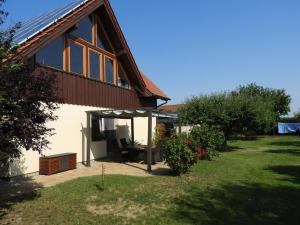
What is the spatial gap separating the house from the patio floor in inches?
23.7

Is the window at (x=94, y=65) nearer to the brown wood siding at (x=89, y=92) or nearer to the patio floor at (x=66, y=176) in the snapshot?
the brown wood siding at (x=89, y=92)

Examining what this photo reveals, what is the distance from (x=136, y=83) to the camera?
19453 millimetres

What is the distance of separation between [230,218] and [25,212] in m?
4.34

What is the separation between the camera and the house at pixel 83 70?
1191 cm

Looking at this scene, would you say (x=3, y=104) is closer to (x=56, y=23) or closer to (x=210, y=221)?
(x=210, y=221)

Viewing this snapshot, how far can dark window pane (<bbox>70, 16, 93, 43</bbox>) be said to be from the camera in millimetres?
14635

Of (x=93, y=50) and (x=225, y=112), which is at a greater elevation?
(x=93, y=50)

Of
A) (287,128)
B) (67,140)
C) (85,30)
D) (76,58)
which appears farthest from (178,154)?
(287,128)

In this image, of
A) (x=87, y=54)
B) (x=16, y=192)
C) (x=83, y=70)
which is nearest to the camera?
(x=16, y=192)

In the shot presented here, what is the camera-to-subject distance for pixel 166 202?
8.14 meters

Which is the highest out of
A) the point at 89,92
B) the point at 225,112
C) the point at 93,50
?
the point at 93,50

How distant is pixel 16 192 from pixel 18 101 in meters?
3.31

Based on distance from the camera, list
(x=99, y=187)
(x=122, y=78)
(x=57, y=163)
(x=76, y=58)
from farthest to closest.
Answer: (x=122, y=78) → (x=76, y=58) → (x=57, y=163) → (x=99, y=187)

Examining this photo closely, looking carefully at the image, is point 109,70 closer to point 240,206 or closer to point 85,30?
point 85,30
